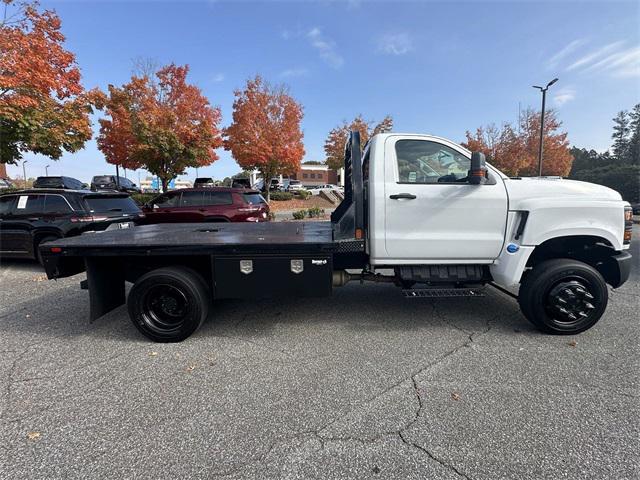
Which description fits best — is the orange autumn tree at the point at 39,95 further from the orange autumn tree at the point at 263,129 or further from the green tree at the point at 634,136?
the green tree at the point at 634,136

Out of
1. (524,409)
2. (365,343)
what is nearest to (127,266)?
(365,343)

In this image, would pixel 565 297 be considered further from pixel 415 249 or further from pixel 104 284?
pixel 104 284

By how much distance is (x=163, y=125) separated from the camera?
15227mm

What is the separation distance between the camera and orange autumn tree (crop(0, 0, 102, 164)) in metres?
8.48

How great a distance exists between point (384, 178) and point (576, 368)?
259 centimetres

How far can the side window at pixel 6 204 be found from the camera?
666cm

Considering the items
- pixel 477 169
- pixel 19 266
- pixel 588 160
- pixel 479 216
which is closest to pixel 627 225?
pixel 479 216

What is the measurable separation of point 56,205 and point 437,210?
7.13m

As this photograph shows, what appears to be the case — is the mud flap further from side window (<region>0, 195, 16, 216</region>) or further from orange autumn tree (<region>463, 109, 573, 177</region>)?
orange autumn tree (<region>463, 109, 573, 177</region>)

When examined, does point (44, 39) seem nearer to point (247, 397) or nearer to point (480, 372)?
point (247, 397)

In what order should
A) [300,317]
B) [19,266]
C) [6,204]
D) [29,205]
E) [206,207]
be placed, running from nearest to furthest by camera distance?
[300,317]
[29,205]
[6,204]
[19,266]
[206,207]

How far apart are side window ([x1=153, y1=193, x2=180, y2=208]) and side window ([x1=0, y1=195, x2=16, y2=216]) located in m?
3.11

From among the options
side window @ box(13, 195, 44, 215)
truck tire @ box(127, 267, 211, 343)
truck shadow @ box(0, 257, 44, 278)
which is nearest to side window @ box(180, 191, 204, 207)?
side window @ box(13, 195, 44, 215)

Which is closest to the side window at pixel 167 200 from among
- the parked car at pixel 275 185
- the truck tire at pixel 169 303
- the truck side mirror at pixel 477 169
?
the truck tire at pixel 169 303
